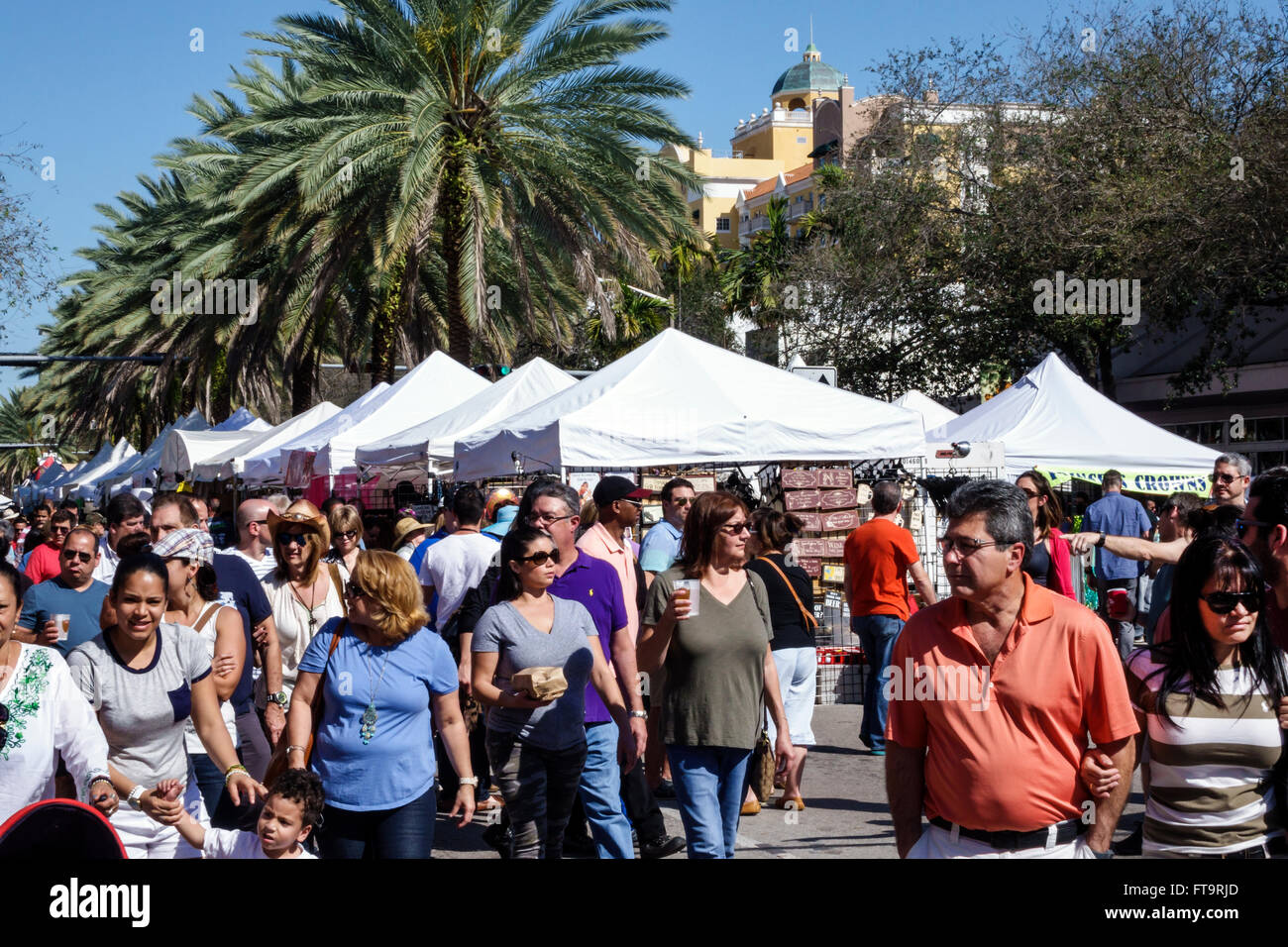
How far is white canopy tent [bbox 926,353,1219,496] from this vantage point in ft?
47.6

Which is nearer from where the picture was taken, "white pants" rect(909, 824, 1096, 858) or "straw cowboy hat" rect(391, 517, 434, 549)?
"white pants" rect(909, 824, 1096, 858)

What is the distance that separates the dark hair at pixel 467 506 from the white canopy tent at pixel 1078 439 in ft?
27.1

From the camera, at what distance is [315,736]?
468cm

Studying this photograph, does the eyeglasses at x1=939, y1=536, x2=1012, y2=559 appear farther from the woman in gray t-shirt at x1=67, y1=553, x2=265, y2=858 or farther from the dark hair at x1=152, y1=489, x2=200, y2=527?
the dark hair at x1=152, y1=489, x2=200, y2=527

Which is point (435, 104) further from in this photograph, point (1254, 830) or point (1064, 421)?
point (1254, 830)

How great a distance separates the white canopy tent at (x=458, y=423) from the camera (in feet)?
45.1

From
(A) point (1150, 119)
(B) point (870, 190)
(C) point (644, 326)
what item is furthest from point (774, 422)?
(C) point (644, 326)

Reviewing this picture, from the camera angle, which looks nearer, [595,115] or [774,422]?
[774,422]

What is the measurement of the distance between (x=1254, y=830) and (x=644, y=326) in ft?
160

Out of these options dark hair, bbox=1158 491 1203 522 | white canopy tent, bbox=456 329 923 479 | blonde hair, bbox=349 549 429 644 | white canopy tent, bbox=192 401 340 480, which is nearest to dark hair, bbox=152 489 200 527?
blonde hair, bbox=349 549 429 644

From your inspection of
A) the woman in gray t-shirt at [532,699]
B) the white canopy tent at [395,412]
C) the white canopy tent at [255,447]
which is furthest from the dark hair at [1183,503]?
the white canopy tent at [255,447]

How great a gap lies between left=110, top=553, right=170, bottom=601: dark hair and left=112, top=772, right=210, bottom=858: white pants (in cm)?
71

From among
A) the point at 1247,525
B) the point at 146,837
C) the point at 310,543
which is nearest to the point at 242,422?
the point at 310,543

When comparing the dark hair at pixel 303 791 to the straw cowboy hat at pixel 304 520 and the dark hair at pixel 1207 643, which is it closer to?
the straw cowboy hat at pixel 304 520
